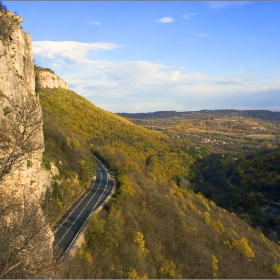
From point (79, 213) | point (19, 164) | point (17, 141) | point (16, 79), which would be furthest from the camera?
point (79, 213)

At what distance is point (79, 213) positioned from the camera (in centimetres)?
1905

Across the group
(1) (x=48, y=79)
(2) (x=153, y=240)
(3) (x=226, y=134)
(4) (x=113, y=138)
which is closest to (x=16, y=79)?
(2) (x=153, y=240)

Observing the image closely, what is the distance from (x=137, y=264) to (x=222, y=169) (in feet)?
193

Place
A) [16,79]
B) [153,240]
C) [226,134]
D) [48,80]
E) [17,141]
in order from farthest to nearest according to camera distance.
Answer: [226,134] → [48,80] → [153,240] → [16,79] → [17,141]

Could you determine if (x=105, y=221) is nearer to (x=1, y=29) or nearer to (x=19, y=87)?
(x=19, y=87)

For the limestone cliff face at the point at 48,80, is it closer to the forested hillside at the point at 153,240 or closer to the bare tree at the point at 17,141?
the forested hillside at the point at 153,240

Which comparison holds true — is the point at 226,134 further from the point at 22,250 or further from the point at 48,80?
the point at 22,250

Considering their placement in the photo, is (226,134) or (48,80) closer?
(48,80)

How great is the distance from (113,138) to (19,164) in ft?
128

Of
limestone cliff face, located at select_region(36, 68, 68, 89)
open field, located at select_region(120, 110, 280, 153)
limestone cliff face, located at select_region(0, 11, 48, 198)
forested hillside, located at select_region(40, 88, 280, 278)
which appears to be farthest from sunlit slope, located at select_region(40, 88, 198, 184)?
open field, located at select_region(120, 110, 280, 153)

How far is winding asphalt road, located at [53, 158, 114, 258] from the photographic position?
15.5 meters

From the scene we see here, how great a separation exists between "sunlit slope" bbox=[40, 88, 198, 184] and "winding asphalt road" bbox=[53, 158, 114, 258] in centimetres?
1217

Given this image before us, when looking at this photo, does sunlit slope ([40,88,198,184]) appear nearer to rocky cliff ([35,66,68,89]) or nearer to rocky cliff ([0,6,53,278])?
rocky cliff ([35,66,68,89])

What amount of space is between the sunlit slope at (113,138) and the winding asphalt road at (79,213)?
1217cm
